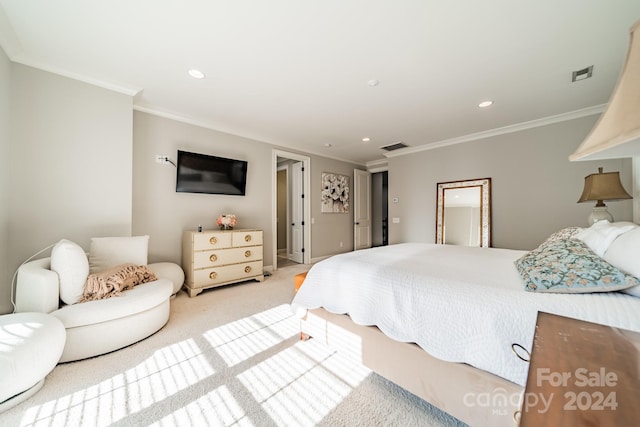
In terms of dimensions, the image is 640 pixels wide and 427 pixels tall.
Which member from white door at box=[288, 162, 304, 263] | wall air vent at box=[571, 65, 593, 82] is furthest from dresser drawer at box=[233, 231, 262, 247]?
wall air vent at box=[571, 65, 593, 82]

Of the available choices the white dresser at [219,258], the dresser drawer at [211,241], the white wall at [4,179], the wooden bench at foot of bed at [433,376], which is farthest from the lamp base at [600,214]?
the white wall at [4,179]

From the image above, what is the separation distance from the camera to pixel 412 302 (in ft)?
4.27

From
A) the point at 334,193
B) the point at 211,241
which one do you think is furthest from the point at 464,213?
the point at 211,241

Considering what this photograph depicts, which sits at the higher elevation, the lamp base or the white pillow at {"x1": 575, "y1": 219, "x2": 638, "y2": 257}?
the lamp base

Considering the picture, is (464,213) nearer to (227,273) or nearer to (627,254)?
(627,254)

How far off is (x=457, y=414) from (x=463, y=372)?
22 cm

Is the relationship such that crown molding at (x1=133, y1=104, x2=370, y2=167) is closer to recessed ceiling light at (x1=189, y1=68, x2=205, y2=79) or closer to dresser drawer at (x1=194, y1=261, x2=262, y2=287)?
recessed ceiling light at (x1=189, y1=68, x2=205, y2=79)

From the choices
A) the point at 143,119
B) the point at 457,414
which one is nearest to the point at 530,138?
the point at 457,414

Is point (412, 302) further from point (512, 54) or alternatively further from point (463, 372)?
point (512, 54)

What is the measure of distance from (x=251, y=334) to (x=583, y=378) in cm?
212

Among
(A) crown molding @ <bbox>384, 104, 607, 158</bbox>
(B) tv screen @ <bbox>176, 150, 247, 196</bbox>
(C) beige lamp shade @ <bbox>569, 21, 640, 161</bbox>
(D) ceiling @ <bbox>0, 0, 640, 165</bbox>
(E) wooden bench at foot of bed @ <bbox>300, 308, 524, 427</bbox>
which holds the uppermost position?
(D) ceiling @ <bbox>0, 0, 640, 165</bbox>

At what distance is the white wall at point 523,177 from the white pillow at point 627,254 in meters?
2.85

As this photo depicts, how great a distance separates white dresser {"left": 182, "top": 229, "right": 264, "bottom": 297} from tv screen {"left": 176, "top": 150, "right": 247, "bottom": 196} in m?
0.70

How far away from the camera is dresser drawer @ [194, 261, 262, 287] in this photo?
10.0 ft
